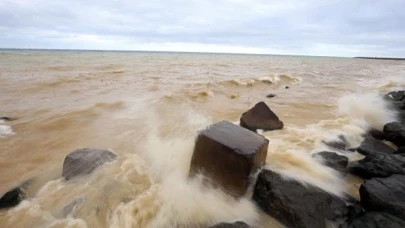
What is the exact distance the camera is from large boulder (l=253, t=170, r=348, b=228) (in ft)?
9.59

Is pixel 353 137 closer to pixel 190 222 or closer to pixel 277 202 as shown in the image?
pixel 277 202

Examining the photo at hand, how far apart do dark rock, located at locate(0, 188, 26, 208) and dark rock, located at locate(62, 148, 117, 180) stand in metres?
0.58

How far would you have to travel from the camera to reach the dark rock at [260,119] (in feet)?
20.0

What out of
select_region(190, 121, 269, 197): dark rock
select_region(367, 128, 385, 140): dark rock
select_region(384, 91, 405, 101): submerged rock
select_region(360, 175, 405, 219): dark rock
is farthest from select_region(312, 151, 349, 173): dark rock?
select_region(384, 91, 405, 101): submerged rock

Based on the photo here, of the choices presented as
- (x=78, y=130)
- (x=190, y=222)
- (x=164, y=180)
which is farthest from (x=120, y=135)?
(x=190, y=222)

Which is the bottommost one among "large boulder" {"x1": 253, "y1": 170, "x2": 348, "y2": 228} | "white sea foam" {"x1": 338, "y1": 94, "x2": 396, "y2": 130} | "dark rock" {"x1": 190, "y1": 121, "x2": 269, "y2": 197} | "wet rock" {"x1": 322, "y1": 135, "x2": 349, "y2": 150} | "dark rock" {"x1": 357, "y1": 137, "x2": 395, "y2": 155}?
"white sea foam" {"x1": 338, "y1": 94, "x2": 396, "y2": 130}

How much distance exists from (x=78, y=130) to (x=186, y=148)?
287 centimetres

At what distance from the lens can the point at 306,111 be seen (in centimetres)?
850

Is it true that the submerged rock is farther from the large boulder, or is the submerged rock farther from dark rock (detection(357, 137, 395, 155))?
the large boulder

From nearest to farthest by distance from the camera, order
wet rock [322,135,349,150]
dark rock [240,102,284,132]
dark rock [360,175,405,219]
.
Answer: dark rock [360,175,405,219], wet rock [322,135,349,150], dark rock [240,102,284,132]

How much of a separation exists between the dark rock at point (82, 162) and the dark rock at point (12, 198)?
576 mm

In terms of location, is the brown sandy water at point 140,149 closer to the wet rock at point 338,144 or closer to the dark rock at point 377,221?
the wet rock at point 338,144

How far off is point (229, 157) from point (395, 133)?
4.27 meters

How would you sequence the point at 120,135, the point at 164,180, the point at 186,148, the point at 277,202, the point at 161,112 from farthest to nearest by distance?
the point at 161,112 < the point at 120,135 < the point at 186,148 < the point at 164,180 < the point at 277,202
